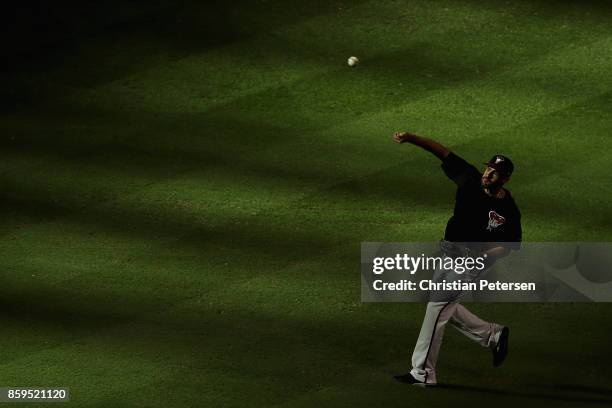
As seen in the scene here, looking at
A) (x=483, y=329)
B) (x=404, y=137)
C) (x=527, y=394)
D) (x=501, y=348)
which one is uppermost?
(x=404, y=137)

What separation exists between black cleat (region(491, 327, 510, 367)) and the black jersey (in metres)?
0.74

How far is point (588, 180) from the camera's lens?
14.7 m

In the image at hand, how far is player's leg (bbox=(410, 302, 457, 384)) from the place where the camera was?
11.4 metres

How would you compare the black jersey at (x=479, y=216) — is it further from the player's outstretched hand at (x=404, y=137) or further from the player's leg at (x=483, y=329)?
the player's leg at (x=483, y=329)

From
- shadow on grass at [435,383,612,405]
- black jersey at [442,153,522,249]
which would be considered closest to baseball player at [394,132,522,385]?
black jersey at [442,153,522,249]

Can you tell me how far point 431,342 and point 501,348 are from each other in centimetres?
62

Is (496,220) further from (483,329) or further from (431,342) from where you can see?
(431,342)

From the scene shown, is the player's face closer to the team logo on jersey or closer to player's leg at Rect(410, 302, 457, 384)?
the team logo on jersey

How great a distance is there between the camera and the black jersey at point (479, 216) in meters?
11.3

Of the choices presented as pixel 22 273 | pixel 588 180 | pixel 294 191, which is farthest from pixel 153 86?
pixel 588 180

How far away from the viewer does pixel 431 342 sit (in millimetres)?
11414

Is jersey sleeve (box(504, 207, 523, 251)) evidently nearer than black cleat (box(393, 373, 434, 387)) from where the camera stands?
Yes

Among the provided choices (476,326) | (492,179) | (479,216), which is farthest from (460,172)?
(476,326)

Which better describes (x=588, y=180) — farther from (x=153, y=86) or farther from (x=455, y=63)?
(x=153, y=86)
